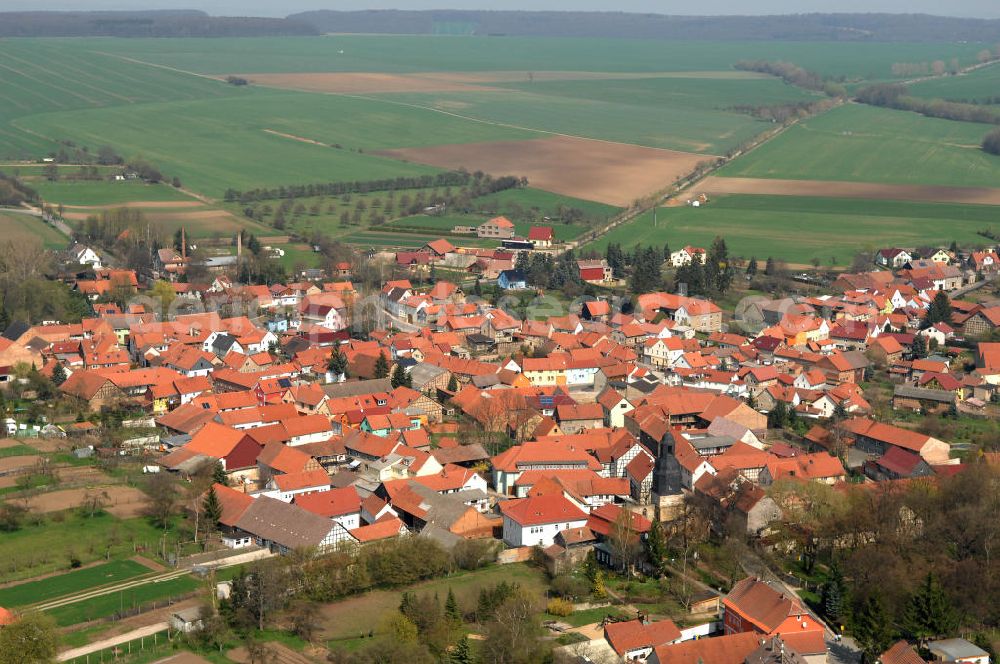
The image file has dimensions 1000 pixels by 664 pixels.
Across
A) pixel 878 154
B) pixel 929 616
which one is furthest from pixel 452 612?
A: pixel 878 154

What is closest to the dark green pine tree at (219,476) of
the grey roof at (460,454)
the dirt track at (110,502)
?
the dirt track at (110,502)

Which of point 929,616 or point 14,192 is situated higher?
point 14,192

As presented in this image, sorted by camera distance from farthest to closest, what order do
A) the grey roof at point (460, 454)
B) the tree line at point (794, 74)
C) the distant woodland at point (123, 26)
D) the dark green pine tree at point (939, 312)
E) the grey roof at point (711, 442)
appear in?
the distant woodland at point (123, 26)
the tree line at point (794, 74)
the dark green pine tree at point (939, 312)
the grey roof at point (711, 442)
the grey roof at point (460, 454)

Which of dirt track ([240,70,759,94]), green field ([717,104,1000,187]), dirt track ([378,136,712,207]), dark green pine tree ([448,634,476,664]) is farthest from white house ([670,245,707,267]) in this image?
dirt track ([240,70,759,94])

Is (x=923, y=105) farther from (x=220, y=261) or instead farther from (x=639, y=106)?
(x=220, y=261)

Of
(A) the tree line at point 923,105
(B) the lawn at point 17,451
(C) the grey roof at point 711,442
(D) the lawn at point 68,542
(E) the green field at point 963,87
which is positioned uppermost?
(E) the green field at point 963,87

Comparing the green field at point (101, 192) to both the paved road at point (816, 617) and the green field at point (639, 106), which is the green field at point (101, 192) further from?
the paved road at point (816, 617)

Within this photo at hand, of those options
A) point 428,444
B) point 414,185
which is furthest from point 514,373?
point 414,185
